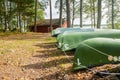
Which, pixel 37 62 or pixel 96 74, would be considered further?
pixel 37 62

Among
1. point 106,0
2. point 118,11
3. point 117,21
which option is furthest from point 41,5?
point 117,21

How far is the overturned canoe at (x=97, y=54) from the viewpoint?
269 inches

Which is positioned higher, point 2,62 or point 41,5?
point 41,5

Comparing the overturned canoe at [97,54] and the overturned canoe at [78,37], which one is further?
the overturned canoe at [78,37]

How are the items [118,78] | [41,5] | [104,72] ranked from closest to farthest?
[118,78], [104,72], [41,5]

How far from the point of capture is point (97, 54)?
6.97 m

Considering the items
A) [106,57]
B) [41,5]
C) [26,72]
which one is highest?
[41,5]

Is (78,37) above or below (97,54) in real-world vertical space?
above

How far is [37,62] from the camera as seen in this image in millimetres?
8797

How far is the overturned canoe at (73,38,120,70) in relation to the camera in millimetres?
6845

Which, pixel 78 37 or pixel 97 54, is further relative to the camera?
pixel 78 37

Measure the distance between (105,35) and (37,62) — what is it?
3.09 metres

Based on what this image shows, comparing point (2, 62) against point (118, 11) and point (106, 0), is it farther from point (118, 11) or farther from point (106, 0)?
point (118, 11)

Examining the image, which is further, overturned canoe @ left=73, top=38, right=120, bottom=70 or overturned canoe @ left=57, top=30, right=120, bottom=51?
overturned canoe @ left=57, top=30, right=120, bottom=51
